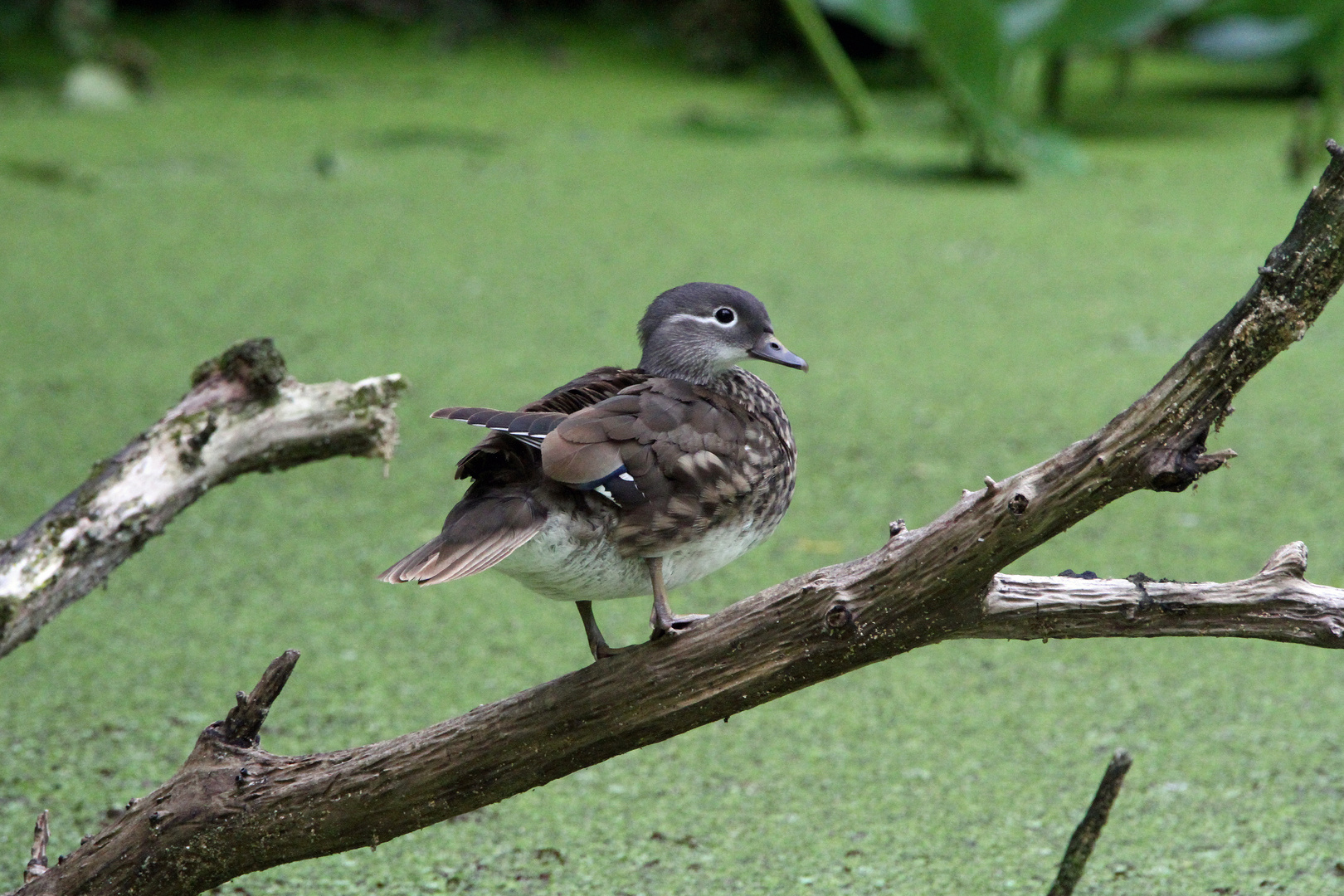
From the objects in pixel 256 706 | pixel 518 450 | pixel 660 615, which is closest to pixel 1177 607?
pixel 660 615

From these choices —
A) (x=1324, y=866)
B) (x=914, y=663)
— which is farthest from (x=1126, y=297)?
(x=1324, y=866)

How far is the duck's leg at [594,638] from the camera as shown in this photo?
1015 millimetres

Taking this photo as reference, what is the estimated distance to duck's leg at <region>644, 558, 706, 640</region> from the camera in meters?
0.98

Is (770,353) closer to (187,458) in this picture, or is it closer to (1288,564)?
(1288,564)

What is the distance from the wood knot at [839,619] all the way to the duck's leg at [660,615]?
88 mm

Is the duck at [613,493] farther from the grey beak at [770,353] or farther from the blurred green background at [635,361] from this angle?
the blurred green background at [635,361]

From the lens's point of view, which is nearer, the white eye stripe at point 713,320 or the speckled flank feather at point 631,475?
the speckled flank feather at point 631,475

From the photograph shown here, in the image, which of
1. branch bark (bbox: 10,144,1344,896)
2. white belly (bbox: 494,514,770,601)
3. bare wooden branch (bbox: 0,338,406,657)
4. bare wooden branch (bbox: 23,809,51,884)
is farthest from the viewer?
bare wooden branch (bbox: 0,338,406,657)

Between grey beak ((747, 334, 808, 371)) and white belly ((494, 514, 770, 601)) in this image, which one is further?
grey beak ((747, 334, 808, 371))

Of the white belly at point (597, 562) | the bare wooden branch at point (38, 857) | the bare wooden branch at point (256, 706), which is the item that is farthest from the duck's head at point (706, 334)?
the bare wooden branch at point (38, 857)

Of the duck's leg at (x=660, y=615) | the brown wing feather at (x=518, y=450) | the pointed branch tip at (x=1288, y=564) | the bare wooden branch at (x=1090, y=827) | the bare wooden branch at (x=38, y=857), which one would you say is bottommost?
the bare wooden branch at (x=38, y=857)

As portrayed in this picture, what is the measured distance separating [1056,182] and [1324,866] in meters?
2.57

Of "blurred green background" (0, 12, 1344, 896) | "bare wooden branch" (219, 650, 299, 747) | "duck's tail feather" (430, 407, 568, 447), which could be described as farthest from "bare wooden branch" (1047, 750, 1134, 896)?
"bare wooden branch" (219, 650, 299, 747)

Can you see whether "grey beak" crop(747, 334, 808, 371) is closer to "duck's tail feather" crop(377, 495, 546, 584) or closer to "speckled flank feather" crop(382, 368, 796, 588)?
"speckled flank feather" crop(382, 368, 796, 588)
